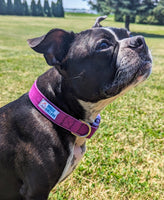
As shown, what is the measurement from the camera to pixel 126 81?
7.18ft

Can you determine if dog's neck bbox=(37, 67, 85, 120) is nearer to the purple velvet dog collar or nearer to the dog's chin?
the purple velvet dog collar

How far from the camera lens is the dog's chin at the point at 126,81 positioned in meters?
2.18

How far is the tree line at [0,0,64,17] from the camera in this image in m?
59.1

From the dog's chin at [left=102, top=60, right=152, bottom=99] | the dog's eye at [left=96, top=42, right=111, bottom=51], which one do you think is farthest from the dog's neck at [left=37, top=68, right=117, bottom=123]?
the dog's eye at [left=96, top=42, right=111, bottom=51]

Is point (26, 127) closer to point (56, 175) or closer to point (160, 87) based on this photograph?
point (56, 175)

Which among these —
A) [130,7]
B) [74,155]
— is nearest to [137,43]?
[74,155]

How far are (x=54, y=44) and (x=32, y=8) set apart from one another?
204 ft

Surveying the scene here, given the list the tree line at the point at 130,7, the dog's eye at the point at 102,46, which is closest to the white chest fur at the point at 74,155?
the dog's eye at the point at 102,46

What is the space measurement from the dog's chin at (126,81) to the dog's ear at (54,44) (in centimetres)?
53

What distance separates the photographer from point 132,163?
11.4 feet

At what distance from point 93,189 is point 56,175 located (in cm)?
103

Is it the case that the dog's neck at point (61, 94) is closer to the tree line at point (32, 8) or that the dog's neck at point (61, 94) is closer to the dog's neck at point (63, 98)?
the dog's neck at point (63, 98)

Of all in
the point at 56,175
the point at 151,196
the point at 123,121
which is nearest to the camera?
the point at 56,175

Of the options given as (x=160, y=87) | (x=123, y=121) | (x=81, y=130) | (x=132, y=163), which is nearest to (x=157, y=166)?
(x=132, y=163)
